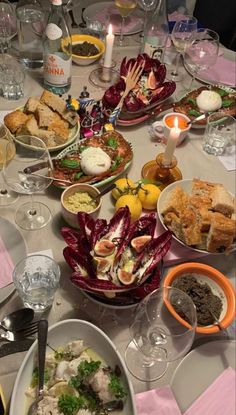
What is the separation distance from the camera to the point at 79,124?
1354 millimetres

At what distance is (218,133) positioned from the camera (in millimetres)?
1465

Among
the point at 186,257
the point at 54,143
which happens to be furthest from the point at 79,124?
the point at 186,257

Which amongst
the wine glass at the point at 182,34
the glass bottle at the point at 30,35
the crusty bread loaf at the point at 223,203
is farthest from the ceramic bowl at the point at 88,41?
the crusty bread loaf at the point at 223,203

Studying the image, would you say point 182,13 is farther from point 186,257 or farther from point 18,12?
point 186,257

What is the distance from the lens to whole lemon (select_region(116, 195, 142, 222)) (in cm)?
112

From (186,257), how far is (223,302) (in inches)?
6.2

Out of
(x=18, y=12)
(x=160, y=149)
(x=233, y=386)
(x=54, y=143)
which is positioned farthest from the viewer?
(x=18, y=12)

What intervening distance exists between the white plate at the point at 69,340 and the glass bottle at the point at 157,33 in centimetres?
114

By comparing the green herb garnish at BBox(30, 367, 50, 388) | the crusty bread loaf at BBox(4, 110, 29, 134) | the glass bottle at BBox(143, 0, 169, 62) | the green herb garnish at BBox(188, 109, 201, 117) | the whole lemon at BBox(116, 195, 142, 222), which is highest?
the glass bottle at BBox(143, 0, 169, 62)

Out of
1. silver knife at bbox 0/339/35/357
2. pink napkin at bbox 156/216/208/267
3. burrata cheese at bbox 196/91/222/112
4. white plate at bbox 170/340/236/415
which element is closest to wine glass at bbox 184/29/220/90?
burrata cheese at bbox 196/91/222/112

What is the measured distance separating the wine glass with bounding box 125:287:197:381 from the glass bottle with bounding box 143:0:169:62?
3.48ft

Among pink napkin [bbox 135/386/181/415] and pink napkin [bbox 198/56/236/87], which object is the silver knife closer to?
pink napkin [bbox 135/386/181/415]

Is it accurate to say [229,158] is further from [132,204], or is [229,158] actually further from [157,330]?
[157,330]

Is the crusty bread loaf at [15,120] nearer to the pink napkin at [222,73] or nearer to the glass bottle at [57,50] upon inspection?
the glass bottle at [57,50]
